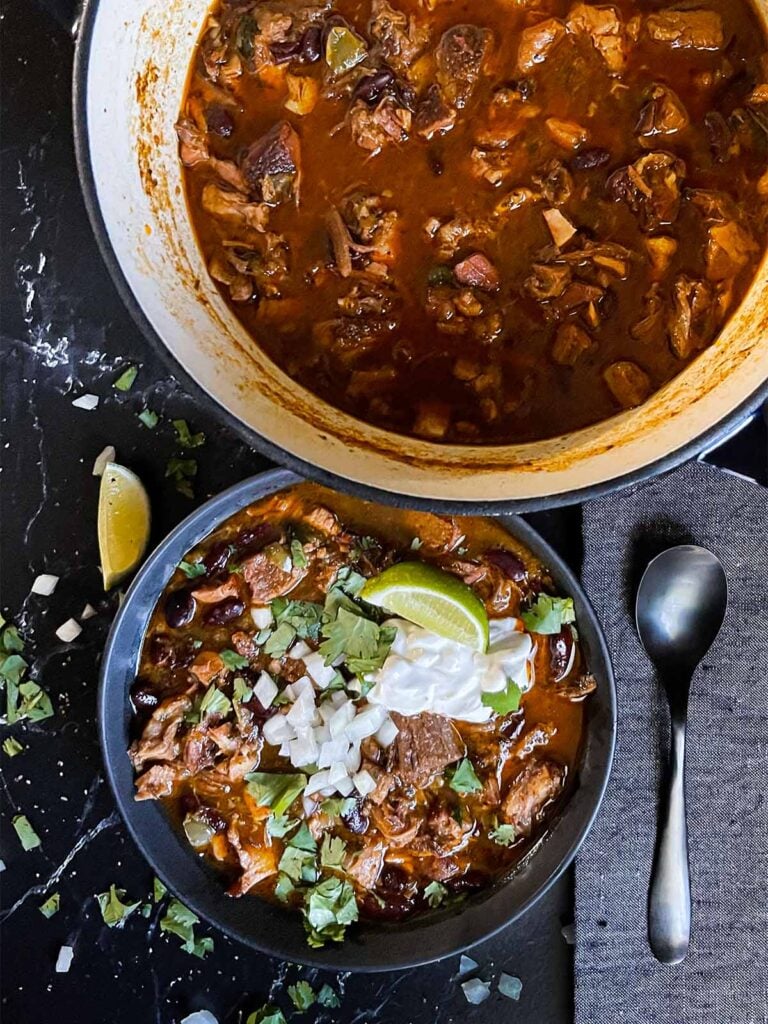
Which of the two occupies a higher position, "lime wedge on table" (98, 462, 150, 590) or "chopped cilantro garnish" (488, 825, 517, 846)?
"lime wedge on table" (98, 462, 150, 590)

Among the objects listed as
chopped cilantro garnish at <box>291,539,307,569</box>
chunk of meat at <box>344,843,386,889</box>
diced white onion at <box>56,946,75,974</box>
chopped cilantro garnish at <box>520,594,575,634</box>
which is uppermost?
chopped cilantro garnish at <box>291,539,307,569</box>

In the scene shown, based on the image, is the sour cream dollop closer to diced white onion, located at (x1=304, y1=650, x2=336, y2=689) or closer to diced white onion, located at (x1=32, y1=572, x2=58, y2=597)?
diced white onion, located at (x1=304, y1=650, x2=336, y2=689)

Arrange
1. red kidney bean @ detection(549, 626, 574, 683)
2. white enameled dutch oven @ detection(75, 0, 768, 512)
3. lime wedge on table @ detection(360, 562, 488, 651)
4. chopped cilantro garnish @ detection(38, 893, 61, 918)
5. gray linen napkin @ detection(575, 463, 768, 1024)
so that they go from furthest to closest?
chopped cilantro garnish @ detection(38, 893, 61, 918), gray linen napkin @ detection(575, 463, 768, 1024), red kidney bean @ detection(549, 626, 574, 683), lime wedge on table @ detection(360, 562, 488, 651), white enameled dutch oven @ detection(75, 0, 768, 512)

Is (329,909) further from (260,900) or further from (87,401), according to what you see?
(87,401)

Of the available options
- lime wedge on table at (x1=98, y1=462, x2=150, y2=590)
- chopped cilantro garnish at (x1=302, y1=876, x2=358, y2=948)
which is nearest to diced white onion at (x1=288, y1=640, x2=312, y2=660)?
lime wedge on table at (x1=98, y1=462, x2=150, y2=590)

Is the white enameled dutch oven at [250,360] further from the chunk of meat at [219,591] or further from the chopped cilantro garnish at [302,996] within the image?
the chopped cilantro garnish at [302,996]

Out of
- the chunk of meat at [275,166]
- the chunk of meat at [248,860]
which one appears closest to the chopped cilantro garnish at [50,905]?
the chunk of meat at [248,860]

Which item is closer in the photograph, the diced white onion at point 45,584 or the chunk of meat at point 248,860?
the chunk of meat at point 248,860
